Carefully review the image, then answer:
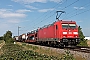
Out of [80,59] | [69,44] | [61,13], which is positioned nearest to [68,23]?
[69,44]

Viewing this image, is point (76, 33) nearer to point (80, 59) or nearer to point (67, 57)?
point (80, 59)

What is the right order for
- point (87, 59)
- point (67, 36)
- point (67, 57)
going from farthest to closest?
point (67, 36) < point (87, 59) < point (67, 57)

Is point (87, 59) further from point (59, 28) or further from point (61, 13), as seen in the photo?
point (61, 13)

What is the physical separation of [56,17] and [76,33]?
639cm

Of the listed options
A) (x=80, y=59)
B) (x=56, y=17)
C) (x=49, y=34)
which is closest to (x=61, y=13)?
(x=56, y=17)

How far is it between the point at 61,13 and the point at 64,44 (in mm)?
7351

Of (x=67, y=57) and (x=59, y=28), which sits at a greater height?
(x=59, y=28)

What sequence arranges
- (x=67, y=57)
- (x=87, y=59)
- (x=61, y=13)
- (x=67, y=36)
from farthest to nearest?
(x=61, y=13), (x=67, y=36), (x=87, y=59), (x=67, y=57)

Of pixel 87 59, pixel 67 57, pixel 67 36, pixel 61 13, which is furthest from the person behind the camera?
pixel 61 13

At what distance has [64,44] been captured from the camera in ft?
98.0

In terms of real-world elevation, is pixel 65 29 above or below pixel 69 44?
above

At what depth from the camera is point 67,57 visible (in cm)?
1370

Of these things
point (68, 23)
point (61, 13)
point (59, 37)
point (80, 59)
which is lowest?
point (80, 59)

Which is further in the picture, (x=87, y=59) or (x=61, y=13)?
(x=61, y=13)
